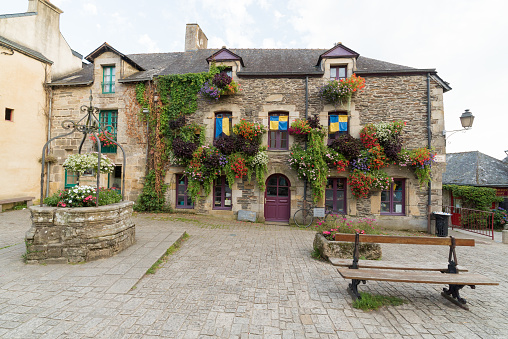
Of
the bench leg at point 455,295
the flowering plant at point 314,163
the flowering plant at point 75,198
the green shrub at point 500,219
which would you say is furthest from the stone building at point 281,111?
the bench leg at point 455,295

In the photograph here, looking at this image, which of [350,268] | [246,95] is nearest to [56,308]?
[350,268]

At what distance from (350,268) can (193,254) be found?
323 cm

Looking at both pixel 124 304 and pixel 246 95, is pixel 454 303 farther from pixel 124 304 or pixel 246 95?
pixel 246 95

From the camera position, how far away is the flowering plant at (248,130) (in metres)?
9.14

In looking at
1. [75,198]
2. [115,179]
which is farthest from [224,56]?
[75,198]

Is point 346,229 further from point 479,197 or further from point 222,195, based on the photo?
point 479,197

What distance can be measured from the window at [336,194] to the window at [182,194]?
604 centimetres

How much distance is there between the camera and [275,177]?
9.79m

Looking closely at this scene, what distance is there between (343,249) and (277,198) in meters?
5.17

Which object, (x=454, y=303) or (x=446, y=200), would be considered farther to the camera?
(x=446, y=200)

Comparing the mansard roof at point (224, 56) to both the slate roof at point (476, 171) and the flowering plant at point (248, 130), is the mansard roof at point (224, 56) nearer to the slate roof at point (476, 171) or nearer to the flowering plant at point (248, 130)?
the flowering plant at point (248, 130)

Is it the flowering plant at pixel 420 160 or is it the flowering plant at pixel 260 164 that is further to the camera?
the flowering plant at pixel 260 164

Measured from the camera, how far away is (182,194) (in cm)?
1025

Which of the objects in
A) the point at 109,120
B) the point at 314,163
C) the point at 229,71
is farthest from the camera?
the point at 109,120
